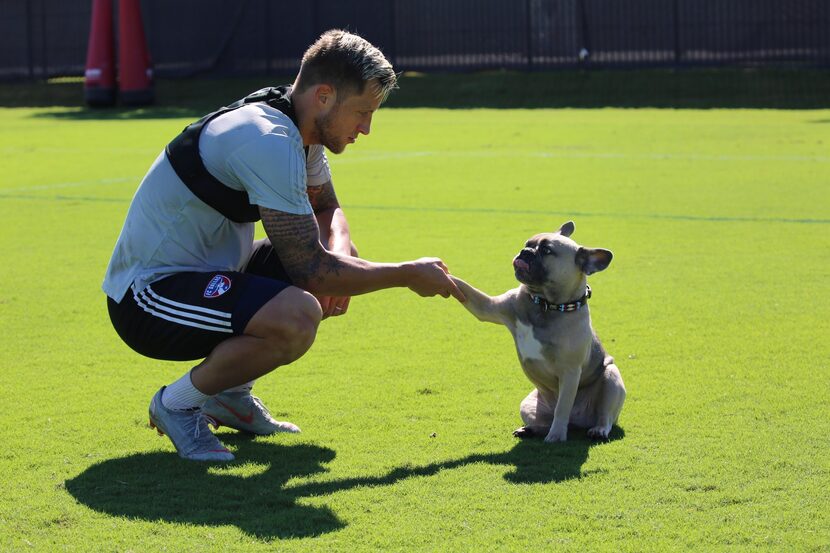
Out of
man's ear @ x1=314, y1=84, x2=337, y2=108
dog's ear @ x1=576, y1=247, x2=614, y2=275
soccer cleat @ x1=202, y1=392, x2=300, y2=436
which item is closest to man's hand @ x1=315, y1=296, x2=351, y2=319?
soccer cleat @ x1=202, y1=392, x2=300, y2=436

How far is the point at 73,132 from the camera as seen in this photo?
2356 centimetres

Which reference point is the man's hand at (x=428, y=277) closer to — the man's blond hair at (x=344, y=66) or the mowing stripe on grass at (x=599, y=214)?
the man's blond hair at (x=344, y=66)

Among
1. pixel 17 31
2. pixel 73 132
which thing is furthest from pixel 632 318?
pixel 17 31

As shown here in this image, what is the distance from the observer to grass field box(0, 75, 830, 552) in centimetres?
425

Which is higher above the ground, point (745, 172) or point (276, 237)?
point (276, 237)

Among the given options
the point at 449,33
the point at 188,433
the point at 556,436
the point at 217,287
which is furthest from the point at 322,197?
the point at 449,33

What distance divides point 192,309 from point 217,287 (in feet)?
0.42

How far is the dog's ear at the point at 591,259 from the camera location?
5277 mm

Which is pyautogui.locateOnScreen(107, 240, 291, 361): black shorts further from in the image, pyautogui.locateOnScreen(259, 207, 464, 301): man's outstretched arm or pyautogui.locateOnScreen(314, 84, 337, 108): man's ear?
pyautogui.locateOnScreen(314, 84, 337, 108): man's ear

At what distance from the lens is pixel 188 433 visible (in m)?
5.02

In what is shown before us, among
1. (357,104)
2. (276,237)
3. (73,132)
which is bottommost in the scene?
(73,132)

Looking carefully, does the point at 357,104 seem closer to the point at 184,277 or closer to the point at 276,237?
the point at 276,237

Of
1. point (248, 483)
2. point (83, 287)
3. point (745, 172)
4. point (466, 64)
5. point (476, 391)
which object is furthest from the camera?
point (466, 64)

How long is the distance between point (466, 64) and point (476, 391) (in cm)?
2683
